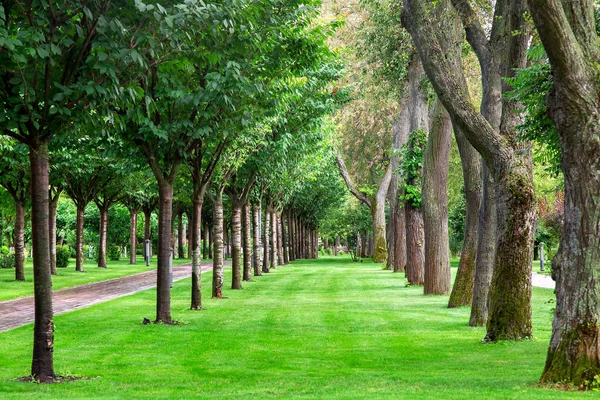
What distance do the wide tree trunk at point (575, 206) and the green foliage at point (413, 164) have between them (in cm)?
2087

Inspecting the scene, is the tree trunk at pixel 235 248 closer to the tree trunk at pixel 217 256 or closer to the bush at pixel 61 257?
the tree trunk at pixel 217 256

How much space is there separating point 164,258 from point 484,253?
22.8 feet

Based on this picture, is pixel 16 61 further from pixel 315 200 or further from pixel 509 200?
pixel 315 200

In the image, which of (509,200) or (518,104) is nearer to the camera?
(509,200)

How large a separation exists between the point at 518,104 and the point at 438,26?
3.48 metres

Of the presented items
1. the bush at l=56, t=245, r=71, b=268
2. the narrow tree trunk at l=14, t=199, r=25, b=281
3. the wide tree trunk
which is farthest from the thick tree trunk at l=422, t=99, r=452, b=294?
the bush at l=56, t=245, r=71, b=268

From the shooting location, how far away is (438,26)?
1688 centimetres

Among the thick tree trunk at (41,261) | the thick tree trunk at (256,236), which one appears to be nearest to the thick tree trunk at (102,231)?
the thick tree trunk at (256,236)

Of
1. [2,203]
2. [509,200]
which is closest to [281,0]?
[509,200]

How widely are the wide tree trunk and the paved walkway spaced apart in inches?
461

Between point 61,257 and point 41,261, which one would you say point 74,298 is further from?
point 61,257

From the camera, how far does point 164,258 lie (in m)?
17.8

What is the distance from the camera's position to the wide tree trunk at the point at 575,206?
912 centimetres

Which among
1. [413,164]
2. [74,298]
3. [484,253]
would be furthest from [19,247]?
[484,253]
